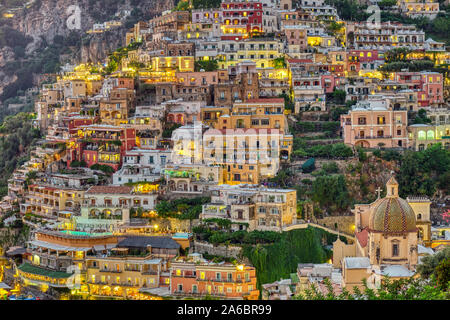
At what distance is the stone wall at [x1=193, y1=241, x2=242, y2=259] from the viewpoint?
90.7 ft

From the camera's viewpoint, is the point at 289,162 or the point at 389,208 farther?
the point at 289,162

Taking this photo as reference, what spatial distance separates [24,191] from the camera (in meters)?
37.8

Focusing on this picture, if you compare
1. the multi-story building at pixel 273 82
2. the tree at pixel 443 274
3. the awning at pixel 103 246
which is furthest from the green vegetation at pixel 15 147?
the tree at pixel 443 274

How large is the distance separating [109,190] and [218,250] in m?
6.97

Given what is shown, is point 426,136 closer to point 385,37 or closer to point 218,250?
point 218,250

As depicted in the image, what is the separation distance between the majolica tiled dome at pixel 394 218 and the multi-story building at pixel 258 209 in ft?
21.1

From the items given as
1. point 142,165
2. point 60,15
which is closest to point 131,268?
point 142,165

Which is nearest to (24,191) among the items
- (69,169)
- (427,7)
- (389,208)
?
(69,169)

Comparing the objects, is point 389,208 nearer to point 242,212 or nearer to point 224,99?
point 242,212

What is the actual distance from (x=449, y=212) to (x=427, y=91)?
33.4ft

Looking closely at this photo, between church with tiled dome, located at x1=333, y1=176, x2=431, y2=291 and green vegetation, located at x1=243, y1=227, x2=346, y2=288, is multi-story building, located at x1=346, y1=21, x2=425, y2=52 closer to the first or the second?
green vegetation, located at x1=243, y1=227, x2=346, y2=288

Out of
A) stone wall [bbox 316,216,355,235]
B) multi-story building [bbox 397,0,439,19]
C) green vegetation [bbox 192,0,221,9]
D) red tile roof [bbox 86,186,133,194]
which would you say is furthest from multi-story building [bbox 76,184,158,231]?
multi-story building [bbox 397,0,439,19]

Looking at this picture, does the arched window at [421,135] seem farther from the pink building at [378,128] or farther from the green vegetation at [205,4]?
the green vegetation at [205,4]
